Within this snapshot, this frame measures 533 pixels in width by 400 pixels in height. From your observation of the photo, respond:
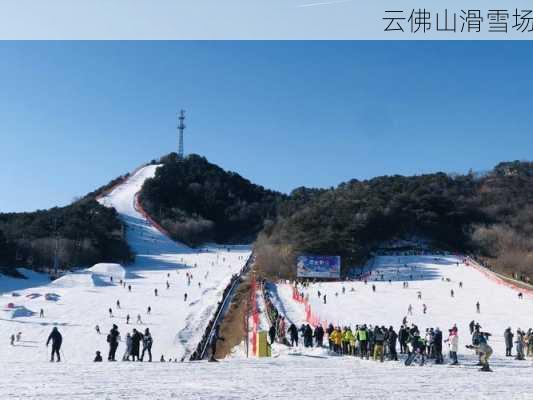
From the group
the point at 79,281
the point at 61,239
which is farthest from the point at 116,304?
the point at 61,239

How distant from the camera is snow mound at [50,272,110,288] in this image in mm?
44634

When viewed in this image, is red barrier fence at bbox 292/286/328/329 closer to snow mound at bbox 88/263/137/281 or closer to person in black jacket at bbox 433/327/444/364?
person in black jacket at bbox 433/327/444/364

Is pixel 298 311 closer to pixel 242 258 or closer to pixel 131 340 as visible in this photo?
pixel 131 340

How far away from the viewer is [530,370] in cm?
1319

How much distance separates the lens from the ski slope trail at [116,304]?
77.6 ft

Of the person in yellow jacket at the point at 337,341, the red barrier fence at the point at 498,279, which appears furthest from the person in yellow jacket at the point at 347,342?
the red barrier fence at the point at 498,279

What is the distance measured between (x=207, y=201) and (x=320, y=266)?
59788 mm

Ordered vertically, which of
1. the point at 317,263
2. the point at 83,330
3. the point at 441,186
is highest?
the point at 441,186

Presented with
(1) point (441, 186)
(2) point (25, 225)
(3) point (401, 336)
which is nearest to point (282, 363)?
(3) point (401, 336)

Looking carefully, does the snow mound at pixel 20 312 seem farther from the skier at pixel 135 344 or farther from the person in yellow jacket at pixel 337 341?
the person in yellow jacket at pixel 337 341

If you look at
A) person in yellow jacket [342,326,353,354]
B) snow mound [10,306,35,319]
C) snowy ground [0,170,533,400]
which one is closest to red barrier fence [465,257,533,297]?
snowy ground [0,170,533,400]

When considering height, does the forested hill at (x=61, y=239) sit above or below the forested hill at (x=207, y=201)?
below

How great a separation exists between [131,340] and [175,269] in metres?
44.0

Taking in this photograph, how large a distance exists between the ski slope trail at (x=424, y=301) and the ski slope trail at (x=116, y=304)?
490cm
